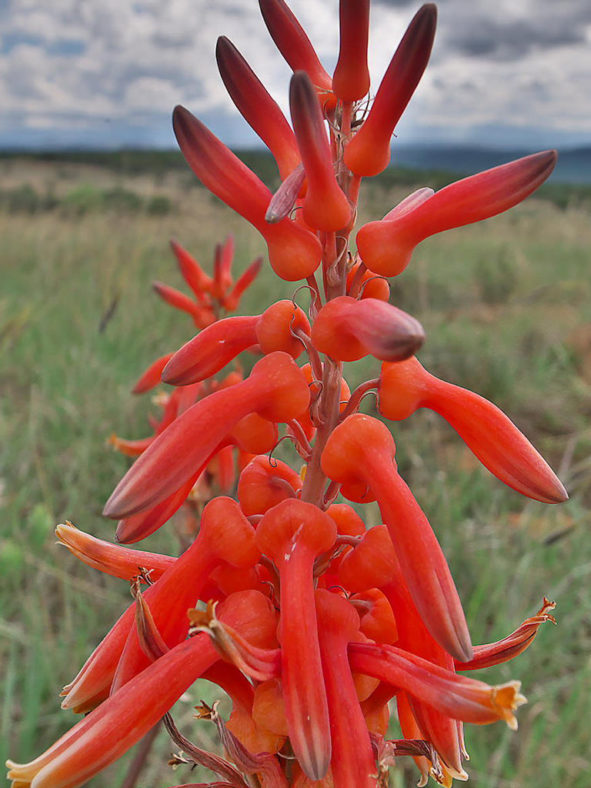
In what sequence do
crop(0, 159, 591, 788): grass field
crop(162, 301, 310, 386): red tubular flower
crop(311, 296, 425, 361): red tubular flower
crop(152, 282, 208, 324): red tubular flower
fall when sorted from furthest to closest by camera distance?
crop(152, 282, 208, 324): red tubular flower < crop(0, 159, 591, 788): grass field < crop(162, 301, 310, 386): red tubular flower < crop(311, 296, 425, 361): red tubular flower

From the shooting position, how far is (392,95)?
98 centimetres

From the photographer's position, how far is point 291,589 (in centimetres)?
91

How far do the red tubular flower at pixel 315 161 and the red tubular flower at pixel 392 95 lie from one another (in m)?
0.10

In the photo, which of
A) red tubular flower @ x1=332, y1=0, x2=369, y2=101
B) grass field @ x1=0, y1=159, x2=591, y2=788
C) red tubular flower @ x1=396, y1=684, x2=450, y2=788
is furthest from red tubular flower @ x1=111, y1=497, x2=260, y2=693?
grass field @ x1=0, y1=159, x2=591, y2=788

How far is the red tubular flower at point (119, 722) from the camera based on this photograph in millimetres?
868

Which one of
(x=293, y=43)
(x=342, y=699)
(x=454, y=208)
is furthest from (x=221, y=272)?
(x=342, y=699)

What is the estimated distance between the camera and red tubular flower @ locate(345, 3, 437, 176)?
0.94m

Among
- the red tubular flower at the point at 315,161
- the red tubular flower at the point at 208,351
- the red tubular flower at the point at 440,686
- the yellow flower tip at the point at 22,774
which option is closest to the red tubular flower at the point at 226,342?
the red tubular flower at the point at 208,351

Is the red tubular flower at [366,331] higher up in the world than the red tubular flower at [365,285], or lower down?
lower down

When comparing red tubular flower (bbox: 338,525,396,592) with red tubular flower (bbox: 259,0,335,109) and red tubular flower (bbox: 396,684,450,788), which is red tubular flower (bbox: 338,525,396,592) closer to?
red tubular flower (bbox: 396,684,450,788)

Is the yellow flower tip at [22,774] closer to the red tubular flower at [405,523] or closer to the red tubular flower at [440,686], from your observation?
the red tubular flower at [440,686]

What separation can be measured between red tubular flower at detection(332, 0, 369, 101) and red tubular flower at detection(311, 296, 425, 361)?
1.20ft

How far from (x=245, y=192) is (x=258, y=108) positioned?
20cm

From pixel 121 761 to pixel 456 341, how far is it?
17.6 ft
